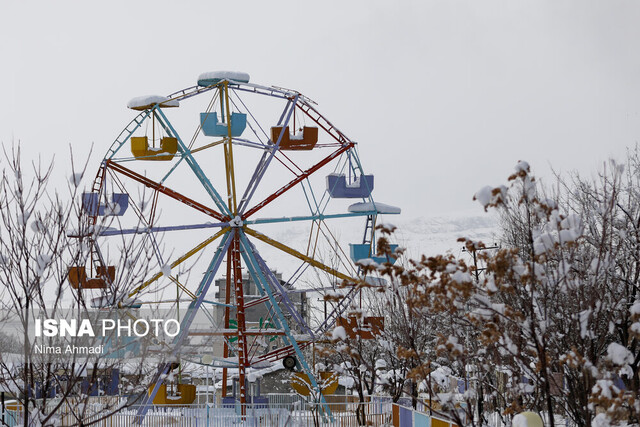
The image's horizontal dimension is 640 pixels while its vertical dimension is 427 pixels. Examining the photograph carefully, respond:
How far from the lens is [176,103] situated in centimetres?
2481

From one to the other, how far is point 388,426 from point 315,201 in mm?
6904

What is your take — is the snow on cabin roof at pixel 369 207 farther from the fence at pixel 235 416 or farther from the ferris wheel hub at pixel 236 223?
the fence at pixel 235 416

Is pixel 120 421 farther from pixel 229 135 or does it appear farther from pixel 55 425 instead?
pixel 55 425

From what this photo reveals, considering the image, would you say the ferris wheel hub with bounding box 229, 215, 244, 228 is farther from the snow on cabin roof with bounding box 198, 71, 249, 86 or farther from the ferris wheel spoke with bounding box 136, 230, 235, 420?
the snow on cabin roof with bounding box 198, 71, 249, 86

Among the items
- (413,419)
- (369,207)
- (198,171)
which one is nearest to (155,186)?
(198,171)

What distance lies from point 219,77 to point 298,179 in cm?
358

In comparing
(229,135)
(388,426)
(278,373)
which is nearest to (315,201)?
(229,135)

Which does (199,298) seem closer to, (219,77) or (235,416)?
(235,416)

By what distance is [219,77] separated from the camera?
2438 cm

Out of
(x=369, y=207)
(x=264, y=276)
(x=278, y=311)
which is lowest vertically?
(x=278, y=311)

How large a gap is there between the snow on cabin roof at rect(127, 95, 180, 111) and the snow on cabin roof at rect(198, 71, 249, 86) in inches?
38.4

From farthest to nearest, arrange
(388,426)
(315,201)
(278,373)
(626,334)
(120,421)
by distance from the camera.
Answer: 1. (278,373)
2. (315,201)
3. (120,421)
4. (388,426)
5. (626,334)

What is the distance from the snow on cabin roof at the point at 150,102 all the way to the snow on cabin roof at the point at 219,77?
976 millimetres

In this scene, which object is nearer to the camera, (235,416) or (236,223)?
(235,416)
